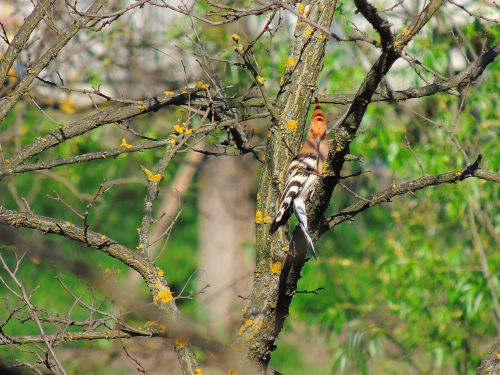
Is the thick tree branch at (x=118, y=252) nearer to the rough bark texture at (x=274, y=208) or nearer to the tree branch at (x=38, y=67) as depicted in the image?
the rough bark texture at (x=274, y=208)

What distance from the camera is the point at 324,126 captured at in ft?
15.6

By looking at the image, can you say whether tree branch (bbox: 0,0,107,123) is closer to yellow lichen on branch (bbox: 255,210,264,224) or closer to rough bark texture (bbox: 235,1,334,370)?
rough bark texture (bbox: 235,1,334,370)

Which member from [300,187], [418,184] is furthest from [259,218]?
[418,184]

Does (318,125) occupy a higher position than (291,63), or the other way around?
(318,125)

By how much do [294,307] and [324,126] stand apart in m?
4.23

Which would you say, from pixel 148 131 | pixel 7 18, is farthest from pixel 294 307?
pixel 7 18

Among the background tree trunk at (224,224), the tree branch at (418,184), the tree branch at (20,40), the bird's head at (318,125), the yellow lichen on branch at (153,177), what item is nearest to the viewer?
the tree branch at (418,184)

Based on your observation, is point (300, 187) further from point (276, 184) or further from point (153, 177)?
point (153, 177)

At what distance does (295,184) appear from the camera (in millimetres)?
3988

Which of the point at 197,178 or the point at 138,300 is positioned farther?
the point at 197,178

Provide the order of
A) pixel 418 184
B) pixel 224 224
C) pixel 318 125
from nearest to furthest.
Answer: pixel 418 184
pixel 318 125
pixel 224 224

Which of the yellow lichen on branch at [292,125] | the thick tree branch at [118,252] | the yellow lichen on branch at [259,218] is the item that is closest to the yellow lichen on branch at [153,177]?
the thick tree branch at [118,252]

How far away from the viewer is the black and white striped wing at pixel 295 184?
3.95 metres

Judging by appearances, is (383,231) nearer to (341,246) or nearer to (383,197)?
(341,246)
